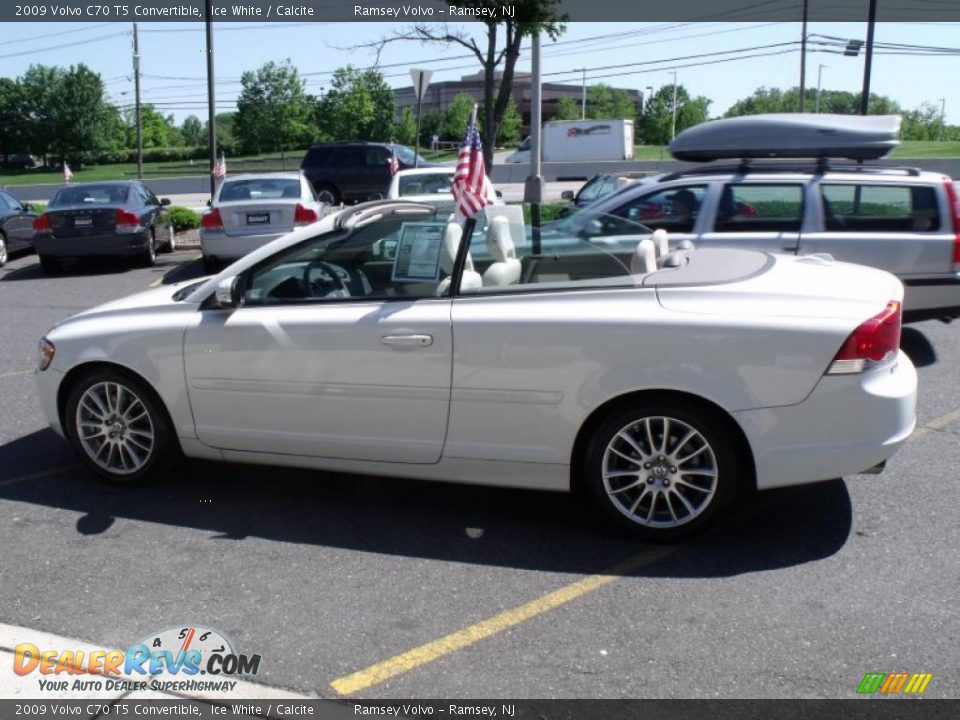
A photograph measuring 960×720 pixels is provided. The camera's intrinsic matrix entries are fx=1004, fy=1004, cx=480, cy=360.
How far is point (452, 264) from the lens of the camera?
4.95m

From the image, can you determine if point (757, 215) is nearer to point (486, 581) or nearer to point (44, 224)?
point (486, 581)

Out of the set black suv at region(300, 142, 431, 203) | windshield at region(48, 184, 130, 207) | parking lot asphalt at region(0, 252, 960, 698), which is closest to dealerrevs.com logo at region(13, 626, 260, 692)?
parking lot asphalt at region(0, 252, 960, 698)

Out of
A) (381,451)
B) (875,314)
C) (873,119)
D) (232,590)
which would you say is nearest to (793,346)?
(875,314)

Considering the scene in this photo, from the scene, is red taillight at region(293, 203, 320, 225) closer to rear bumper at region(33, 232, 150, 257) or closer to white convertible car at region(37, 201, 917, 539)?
rear bumper at region(33, 232, 150, 257)

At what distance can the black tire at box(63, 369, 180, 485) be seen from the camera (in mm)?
5312

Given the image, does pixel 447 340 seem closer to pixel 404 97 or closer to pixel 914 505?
pixel 914 505

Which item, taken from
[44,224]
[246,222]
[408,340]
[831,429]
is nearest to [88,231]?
[44,224]

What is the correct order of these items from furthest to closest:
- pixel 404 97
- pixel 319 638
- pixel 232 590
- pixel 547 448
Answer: pixel 404 97 < pixel 547 448 < pixel 232 590 < pixel 319 638

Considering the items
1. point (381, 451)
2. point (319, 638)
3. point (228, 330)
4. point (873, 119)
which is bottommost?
point (319, 638)

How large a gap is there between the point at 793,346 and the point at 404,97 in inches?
4045

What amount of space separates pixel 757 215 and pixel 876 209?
987 mm

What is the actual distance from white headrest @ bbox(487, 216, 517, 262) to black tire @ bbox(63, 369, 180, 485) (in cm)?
194

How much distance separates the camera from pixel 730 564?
14.5 feet

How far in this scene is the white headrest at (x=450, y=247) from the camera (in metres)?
4.95
